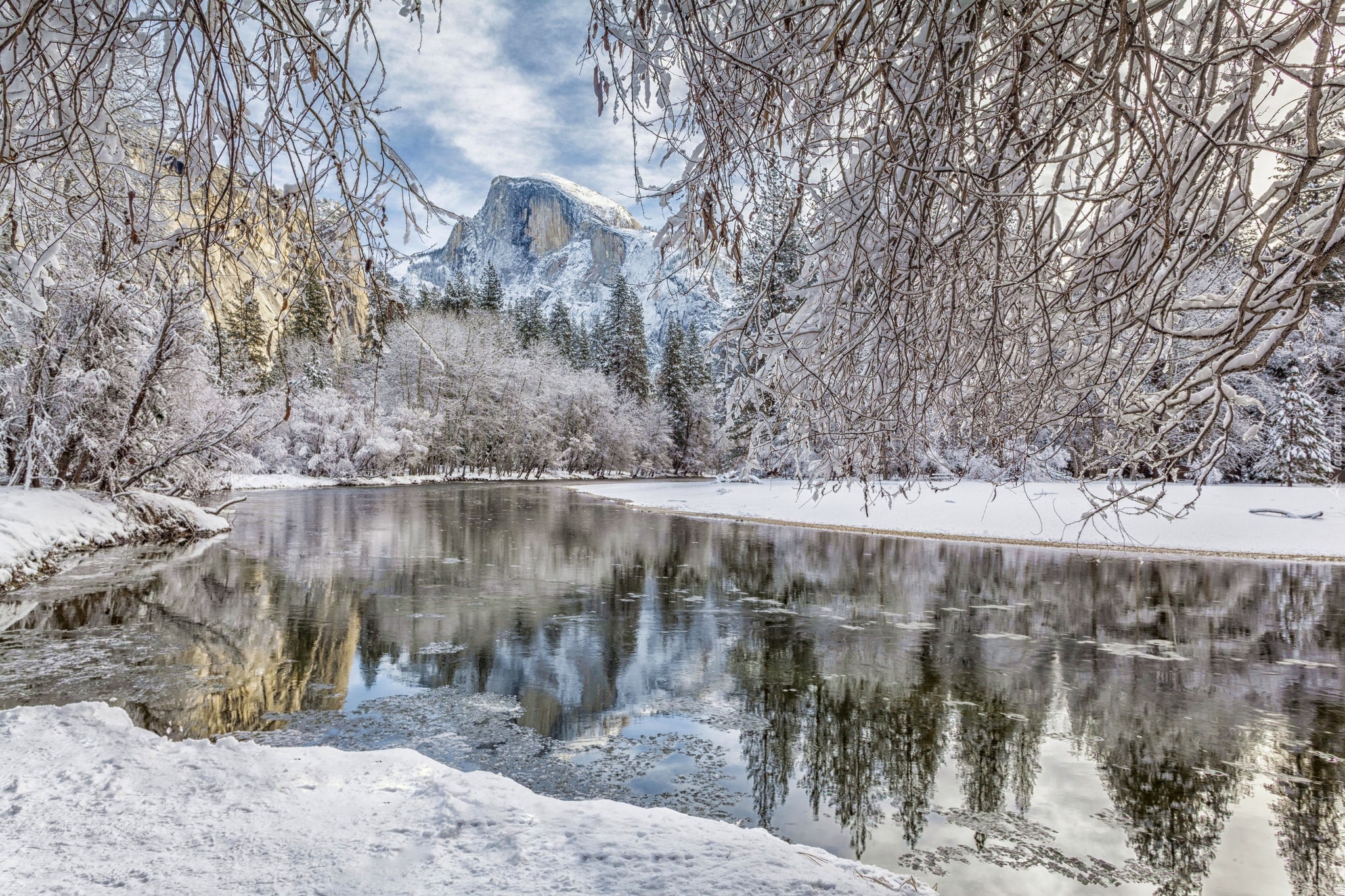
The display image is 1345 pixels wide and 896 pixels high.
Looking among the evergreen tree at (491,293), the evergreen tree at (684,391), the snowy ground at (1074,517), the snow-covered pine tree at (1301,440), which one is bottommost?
the snowy ground at (1074,517)

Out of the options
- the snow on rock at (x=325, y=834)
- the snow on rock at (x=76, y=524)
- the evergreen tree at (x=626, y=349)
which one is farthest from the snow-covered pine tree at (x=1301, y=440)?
the evergreen tree at (x=626, y=349)

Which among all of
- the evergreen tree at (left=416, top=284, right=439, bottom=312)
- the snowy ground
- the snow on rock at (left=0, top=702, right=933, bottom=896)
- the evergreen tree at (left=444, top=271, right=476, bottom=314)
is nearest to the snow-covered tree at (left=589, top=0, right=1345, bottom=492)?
the snow on rock at (left=0, top=702, right=933, bottom=896)

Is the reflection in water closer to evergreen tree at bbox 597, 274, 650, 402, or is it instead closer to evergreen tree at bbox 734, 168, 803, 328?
Answer: evergreen tree at bbox 734, 168, 803, 328

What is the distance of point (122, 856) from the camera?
2.75m

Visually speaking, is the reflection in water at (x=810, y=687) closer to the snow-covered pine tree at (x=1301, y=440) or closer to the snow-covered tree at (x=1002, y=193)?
the snow-covered tree at (x=1002, y=193)

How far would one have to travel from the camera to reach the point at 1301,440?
25.1 meters

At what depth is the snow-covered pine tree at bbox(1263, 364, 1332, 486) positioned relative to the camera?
24.7 m

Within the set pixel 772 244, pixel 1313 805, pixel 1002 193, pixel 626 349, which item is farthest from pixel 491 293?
pixel 1002 193

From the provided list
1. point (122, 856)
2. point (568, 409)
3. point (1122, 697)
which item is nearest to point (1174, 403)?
point (122, 856)

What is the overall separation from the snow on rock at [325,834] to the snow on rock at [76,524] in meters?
8.81

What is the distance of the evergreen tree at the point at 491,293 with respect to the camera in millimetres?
48781

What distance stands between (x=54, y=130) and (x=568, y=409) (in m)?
49.2

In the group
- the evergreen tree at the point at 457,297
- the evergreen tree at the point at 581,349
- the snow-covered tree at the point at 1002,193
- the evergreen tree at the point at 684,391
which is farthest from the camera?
the evergreen tree at the point at 581,349

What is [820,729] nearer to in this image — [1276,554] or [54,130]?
[54,130]
